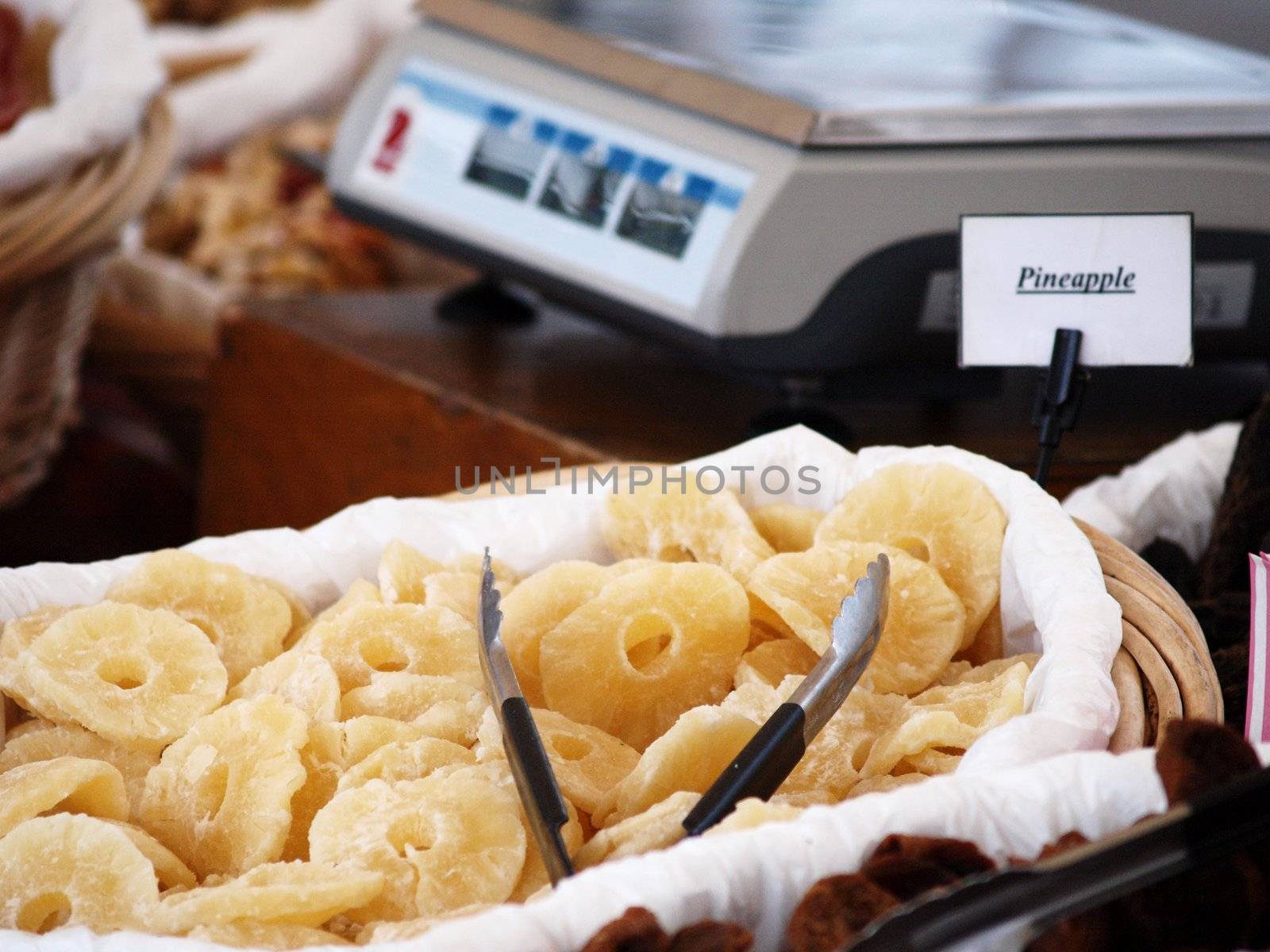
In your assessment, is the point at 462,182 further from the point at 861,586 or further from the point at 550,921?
the point at 550,921

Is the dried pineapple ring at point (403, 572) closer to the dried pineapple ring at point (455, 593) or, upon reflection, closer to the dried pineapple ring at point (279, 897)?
the dried pineapple ring at point (455, 593)

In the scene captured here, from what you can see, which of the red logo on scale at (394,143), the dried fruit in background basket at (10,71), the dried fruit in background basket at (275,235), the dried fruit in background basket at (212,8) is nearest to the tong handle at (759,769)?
the red logo on scale at (394,143)

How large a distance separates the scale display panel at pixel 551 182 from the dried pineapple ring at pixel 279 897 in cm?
65

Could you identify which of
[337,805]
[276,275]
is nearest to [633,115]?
[337,805]

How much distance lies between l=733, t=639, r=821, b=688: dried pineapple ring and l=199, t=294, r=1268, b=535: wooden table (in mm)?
393

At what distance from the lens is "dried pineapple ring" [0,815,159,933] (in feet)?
1.90

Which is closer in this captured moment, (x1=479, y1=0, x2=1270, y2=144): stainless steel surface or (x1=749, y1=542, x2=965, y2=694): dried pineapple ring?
(x1=749, y1=542, x2=965, y2=694): dried pineapple ring

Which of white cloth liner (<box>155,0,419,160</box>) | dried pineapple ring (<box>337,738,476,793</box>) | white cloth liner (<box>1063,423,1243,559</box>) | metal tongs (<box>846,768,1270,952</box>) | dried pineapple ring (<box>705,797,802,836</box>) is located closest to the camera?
metal tongs (<box>846,768,1270,952</box>)

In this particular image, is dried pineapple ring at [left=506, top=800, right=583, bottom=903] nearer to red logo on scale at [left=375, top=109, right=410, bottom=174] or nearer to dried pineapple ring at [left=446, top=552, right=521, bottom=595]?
dried pineapple ring at [left=446, top=552, right=521, bottom=595]

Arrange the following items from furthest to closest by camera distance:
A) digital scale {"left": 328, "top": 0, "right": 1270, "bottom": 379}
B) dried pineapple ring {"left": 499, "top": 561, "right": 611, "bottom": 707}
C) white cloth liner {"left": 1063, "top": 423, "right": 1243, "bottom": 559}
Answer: digital scale {"left": 328, "top": 0, "right": 1270, "bottom": 379}
white cloth liner {"left": 1063, "top": 423, "right": 1243, "bottom": 559}
dried pineapple ring {"left": 499, "top": 561, "right": 611, "bottom": 707}

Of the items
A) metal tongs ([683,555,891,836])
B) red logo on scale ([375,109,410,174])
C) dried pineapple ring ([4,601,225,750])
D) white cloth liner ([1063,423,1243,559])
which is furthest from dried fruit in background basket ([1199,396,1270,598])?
red logo on scale ([375,109,410,174])

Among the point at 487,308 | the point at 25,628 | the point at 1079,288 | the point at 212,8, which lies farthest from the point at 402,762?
the point at 212,8

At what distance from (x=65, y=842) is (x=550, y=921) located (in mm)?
224

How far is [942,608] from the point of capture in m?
0.75
